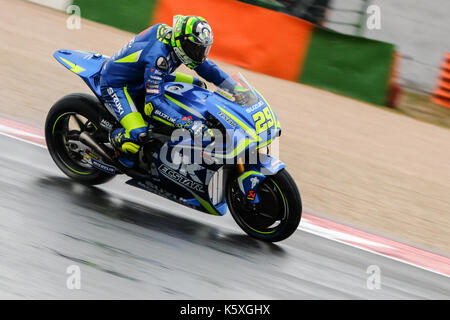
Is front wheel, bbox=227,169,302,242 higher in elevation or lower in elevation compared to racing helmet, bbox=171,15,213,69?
lower

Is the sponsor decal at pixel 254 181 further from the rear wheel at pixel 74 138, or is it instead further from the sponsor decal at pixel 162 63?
the rear wheel at pixel 74 138

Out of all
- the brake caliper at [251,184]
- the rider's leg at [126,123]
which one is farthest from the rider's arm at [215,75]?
the brake caliper at [251,184]

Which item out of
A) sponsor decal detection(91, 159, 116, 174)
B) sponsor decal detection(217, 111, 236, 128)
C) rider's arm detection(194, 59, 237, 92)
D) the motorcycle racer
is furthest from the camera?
sponsor decal detection(91, 159, 116, 174)

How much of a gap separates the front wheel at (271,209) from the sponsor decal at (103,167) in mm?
1126

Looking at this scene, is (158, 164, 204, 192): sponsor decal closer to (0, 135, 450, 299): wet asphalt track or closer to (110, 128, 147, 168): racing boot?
(110, 128, 147, 168): racing boot

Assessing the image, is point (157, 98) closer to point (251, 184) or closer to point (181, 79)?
point (181, 79)

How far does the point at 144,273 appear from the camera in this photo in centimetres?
467

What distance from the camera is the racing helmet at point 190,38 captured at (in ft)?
17.8

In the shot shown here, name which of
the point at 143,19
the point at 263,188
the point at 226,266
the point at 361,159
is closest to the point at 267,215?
the point at 263,188

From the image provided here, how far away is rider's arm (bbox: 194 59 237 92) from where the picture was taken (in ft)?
18.7

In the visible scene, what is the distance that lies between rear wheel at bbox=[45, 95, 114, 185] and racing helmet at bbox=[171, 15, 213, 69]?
1145mm

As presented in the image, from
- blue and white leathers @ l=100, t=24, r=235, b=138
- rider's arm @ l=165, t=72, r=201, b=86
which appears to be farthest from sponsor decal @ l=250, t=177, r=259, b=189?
rider's arm @ l=165, t=72, r=201, b=86

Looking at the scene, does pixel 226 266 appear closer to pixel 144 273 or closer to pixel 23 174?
pixel 144 273

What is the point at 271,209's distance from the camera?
5543 mm
